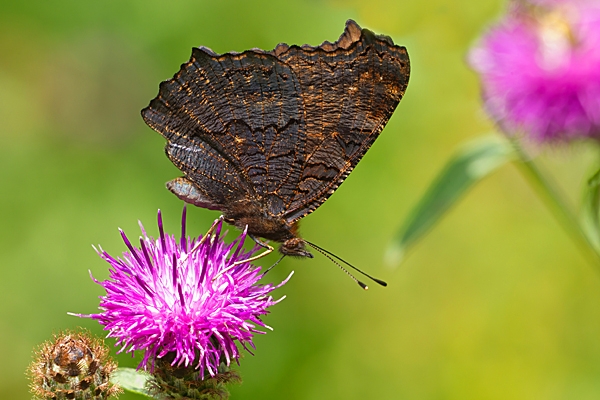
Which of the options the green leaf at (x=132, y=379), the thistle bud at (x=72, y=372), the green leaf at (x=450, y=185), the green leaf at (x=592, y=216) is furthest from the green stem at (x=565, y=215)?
the thistle bud at (x=72, y=372)

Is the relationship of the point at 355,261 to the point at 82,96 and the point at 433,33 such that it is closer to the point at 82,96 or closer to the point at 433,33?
the point at 433,33

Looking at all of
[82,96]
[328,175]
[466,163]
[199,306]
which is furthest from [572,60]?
[82,96]

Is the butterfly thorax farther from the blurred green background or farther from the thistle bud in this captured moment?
the blurred green background

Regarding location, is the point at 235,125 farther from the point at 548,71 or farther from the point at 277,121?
the point at 548,71

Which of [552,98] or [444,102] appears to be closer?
[552,98]

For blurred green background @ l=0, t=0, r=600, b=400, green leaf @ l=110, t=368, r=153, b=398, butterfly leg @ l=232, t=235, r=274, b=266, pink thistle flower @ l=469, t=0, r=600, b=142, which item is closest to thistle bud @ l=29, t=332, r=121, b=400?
green leaf @ l=110, t=368, r=153, b=398

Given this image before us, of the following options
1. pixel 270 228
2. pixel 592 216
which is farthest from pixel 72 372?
pixel 592 216
